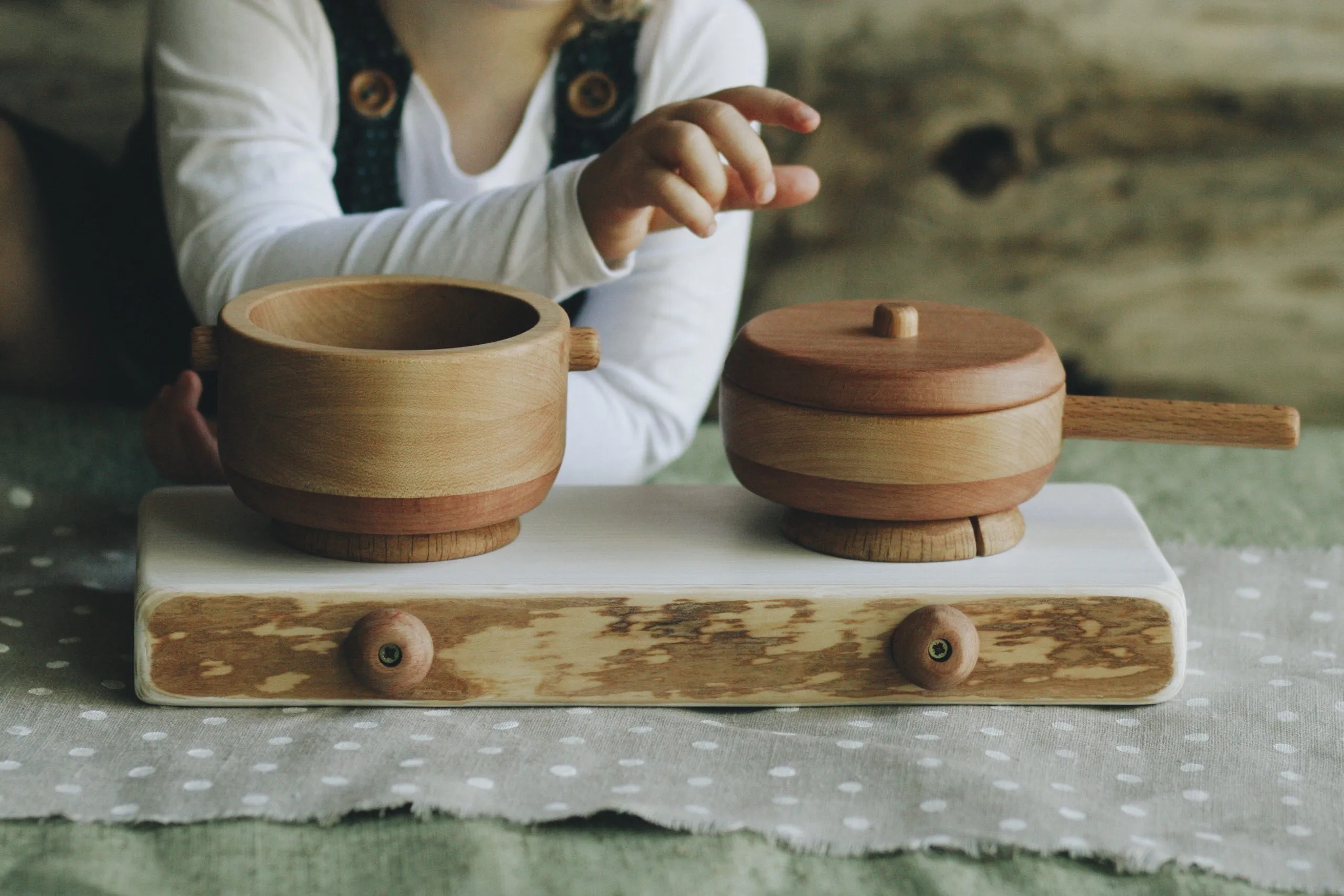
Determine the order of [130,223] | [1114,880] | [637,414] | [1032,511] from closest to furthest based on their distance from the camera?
[1114,880] < [1032,511] < [637,414] < [130,223]

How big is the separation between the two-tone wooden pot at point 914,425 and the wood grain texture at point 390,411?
0.29ft

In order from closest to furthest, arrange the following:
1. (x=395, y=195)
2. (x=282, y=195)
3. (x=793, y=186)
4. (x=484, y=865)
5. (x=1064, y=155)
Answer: (x=484, y=865)
(x=793, y=186)
(x=282, y=195)
(x=395, y=195)
(x=1064, y=155)

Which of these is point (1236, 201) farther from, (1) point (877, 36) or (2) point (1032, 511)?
(2) point (1032, 511)

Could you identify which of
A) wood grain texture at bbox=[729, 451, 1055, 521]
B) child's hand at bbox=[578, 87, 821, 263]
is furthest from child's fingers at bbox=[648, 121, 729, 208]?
wood grain texture at bbox=[729, 451, 1055, 521]

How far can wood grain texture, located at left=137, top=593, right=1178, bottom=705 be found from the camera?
579 mm

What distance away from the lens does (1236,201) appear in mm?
1086

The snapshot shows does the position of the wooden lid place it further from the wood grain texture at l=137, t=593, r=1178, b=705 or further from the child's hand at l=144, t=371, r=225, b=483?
the child's hand at l=144, t=371, r=225, b=483

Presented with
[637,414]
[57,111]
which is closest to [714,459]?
[637,414]

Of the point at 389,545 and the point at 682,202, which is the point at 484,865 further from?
the point at 682,202

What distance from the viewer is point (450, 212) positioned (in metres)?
0.77

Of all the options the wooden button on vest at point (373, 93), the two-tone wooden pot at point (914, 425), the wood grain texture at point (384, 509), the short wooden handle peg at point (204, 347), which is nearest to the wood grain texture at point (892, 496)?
the two-tone wooden pot at point (914, 425)

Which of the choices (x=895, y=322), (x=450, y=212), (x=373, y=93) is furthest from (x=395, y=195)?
(x=895, y=322)

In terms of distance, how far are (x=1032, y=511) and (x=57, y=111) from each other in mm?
824

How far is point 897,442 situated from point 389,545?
0.70 feet
